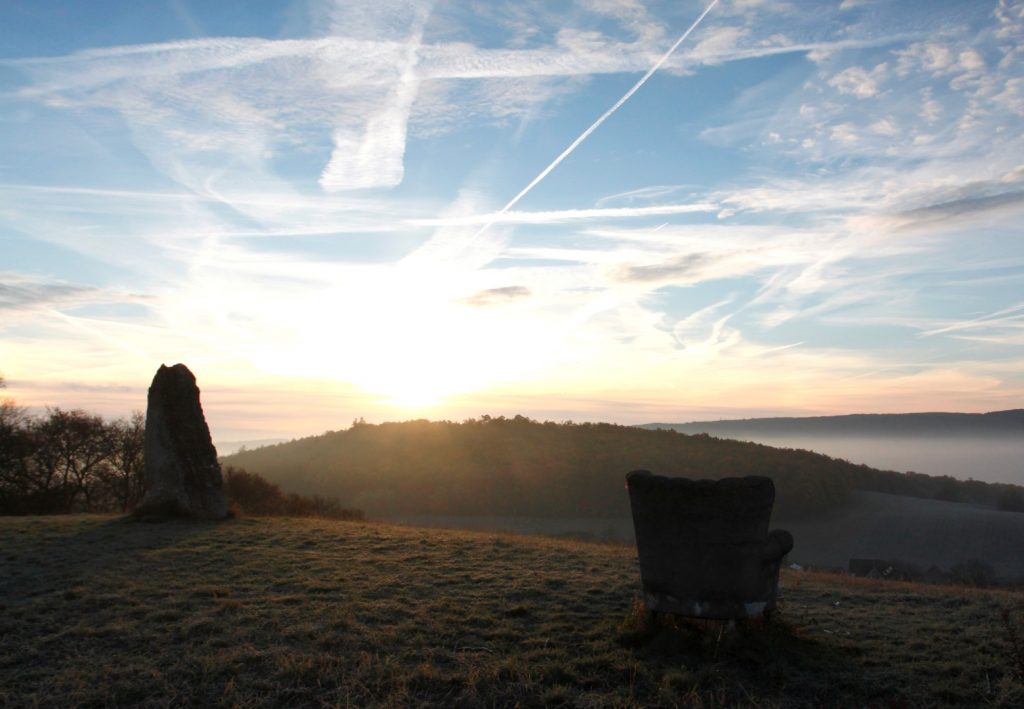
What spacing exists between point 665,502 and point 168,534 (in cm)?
1276

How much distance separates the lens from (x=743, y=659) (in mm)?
7781

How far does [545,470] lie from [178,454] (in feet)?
99.8

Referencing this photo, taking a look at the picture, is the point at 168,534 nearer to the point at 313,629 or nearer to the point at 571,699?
the point at 313,629

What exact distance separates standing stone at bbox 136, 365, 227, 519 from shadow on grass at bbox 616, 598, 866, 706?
13.8 meters

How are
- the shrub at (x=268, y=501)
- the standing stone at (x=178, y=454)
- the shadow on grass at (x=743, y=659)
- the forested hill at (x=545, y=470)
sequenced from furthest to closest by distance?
the forested hill at (x=545, y=470)
the shrub at (x=268, y=501)
the standing stone at (x=178, y=454)
the shadow on grass at (x=743, y=659)

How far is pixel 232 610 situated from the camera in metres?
10.1

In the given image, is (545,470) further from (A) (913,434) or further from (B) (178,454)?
(A) (913,434)

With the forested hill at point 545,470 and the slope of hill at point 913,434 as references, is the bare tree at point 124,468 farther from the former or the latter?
the slope of hill at point 913,434

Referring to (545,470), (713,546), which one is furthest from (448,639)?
(545,470)

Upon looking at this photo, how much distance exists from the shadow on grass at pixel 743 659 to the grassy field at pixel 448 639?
24 mm

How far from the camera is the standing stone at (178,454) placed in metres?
18.7

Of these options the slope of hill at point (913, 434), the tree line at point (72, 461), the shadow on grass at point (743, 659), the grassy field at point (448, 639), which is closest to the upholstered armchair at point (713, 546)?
the shadow on grass at point (743, 659)

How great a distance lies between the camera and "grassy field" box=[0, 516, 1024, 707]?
698 cm

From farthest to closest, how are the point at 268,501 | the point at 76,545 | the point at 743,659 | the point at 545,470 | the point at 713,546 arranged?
1. the point at 545,470
2. the point at 268,501
3. the point at 76,545
4. the point at 713,546
5. the point at 743,659
